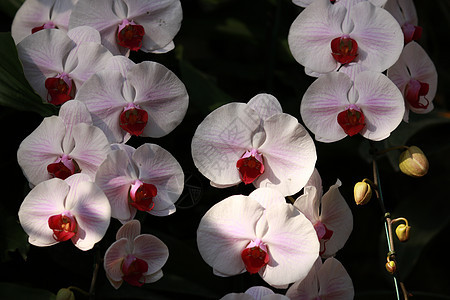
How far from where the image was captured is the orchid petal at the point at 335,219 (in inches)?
26.5

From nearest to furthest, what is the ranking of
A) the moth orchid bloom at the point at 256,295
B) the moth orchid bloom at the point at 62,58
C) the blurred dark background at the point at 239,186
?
the moth orchid bloom at the point at 256,295
the moth orchid bloom at the point at 62,58
the blurred dark background at the point at 239,186

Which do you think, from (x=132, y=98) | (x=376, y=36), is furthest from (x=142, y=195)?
(x=376, y=36)

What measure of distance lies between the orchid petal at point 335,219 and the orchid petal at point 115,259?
0.23m

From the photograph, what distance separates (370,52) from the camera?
713 mm

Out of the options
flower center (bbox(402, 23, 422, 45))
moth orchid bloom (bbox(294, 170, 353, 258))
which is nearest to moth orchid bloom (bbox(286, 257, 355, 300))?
moth orchid bloom (bbox(294, 170, 353, 258))

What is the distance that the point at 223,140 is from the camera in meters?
0.66

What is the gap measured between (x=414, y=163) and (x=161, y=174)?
12.0 inches

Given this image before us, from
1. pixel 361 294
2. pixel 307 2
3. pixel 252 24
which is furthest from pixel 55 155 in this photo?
pixel 252 24

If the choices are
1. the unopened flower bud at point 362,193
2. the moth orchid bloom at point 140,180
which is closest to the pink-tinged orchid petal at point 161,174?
the moth orchid bloom at point 140,180

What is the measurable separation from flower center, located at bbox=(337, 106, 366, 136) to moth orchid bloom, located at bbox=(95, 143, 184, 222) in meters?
0.21

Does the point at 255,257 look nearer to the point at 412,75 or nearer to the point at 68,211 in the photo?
the point at 68,211

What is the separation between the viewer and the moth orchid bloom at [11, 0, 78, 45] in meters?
0.77

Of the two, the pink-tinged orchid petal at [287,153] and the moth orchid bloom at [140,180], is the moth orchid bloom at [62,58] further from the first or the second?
the pink-tinged orchid petal at [287,153]

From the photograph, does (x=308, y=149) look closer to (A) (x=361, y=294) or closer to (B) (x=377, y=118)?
(B) (x=377, y=118)
